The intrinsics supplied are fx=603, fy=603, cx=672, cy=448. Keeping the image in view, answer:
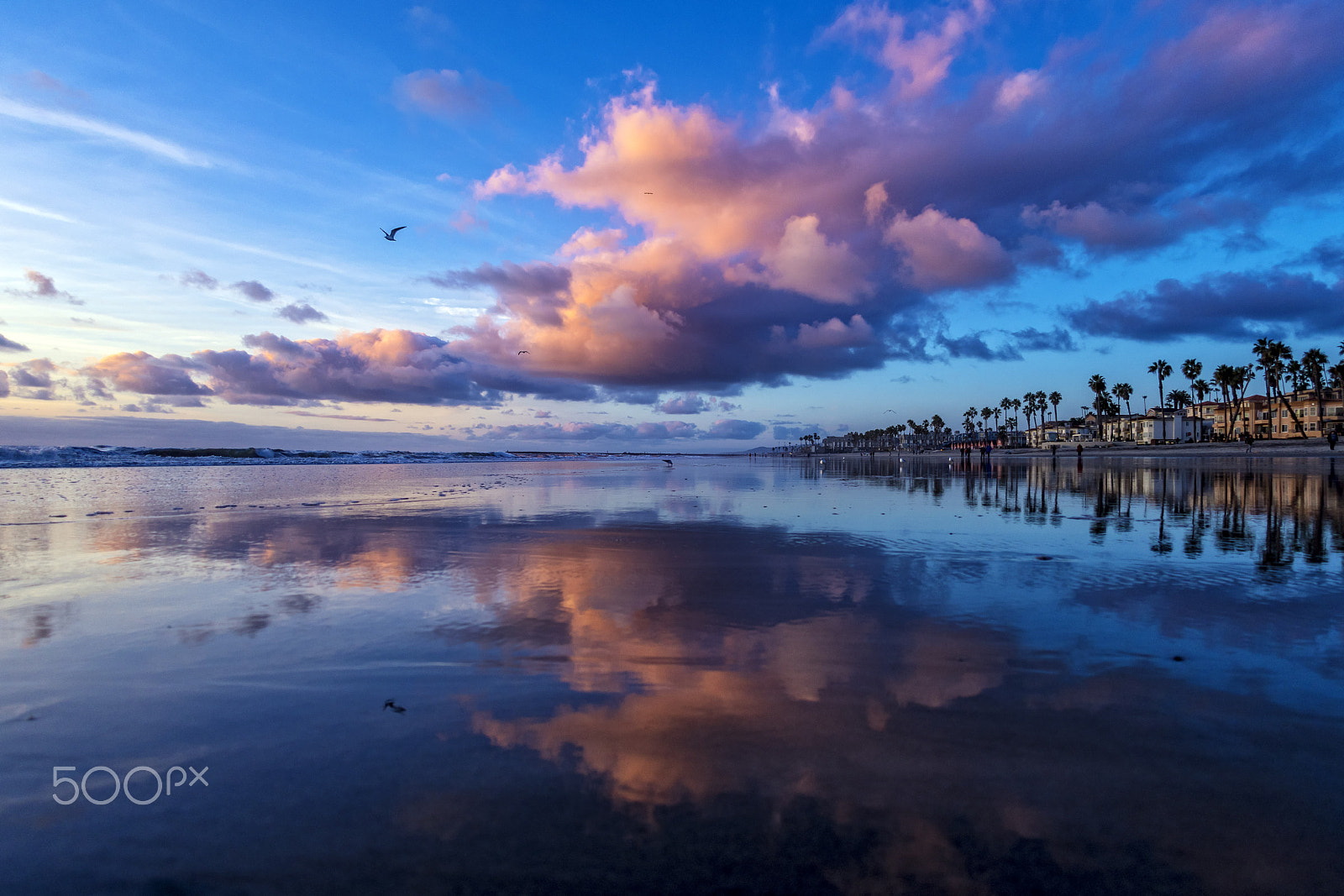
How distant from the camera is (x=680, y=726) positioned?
4.41 meters

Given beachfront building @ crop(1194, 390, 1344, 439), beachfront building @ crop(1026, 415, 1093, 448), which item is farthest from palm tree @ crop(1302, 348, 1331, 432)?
beachfront building @ crop(1026, 415, 1093, 448)

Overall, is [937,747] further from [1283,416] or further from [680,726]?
[1283,416]

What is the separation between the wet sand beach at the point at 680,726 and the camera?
3.02 meters

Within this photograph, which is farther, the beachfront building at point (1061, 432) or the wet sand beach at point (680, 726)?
the beachfront building at point (1061, 432)

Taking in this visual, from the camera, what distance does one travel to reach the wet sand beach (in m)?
3.02

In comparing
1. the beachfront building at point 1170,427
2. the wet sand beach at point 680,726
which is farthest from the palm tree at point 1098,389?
the wet sand beach at point 680,726

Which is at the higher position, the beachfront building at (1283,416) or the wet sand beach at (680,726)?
the beachfront building at (1283,416)

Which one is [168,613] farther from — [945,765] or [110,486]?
[110,486]

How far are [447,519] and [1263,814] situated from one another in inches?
683

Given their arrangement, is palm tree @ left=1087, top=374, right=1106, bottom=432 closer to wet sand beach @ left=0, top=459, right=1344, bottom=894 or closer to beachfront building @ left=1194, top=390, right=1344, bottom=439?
beachfront building @ left=1194, top=390, right=1344, bottom=439

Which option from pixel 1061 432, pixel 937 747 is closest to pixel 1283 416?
pixel 1061 432

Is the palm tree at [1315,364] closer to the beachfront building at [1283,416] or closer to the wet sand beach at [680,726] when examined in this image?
the beachfront building at [1283,416]

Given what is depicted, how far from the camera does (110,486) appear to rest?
34.3m

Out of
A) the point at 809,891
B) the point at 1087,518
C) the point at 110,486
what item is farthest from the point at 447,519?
the point at 110,486
